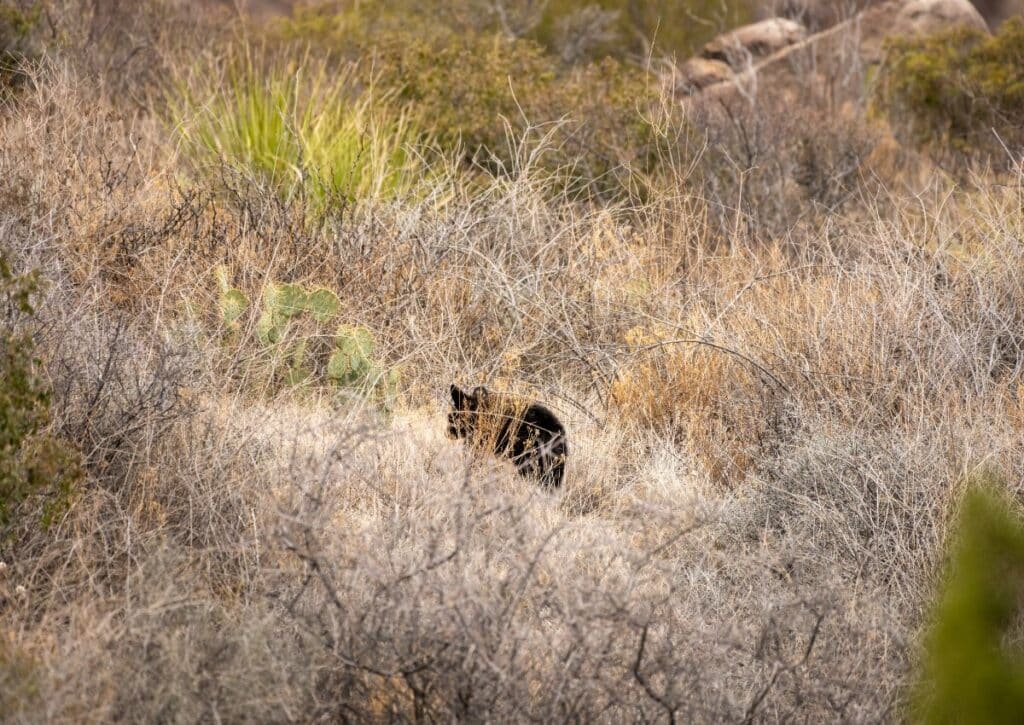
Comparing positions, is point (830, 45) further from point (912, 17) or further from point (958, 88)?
Answer: point (958, 88)

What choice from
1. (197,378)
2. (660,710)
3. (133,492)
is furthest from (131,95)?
(660,710)

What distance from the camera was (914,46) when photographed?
39.5 feet

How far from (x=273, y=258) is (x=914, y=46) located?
9.40 meters

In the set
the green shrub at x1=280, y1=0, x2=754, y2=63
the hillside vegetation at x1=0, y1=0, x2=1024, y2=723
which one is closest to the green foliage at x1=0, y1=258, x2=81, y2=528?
the hillside vegetation at x1=0, y1=0, x2=1024, y2=723

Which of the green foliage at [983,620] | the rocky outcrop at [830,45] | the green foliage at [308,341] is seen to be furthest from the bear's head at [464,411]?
the rocky outcrop at [830,45]

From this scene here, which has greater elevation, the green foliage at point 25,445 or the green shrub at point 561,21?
the green foliage at point 25,445

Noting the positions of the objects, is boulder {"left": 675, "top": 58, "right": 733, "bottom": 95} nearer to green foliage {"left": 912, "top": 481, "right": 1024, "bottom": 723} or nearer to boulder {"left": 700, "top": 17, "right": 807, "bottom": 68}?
boulder {"left": 700, "top": 17, "right": 807, "bottom": 68}

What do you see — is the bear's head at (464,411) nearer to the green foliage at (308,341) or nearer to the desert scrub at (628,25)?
the green foliage at (308,341)

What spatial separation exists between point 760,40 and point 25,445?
47.0 feet

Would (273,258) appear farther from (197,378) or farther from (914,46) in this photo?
(914,46)

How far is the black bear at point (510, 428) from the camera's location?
374 cm

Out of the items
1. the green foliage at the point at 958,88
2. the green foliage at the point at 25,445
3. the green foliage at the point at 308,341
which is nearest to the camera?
the green foliage at the point at 25,445

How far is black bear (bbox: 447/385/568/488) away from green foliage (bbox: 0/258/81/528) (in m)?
1.33

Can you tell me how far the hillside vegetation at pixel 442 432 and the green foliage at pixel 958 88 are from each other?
343 cm
